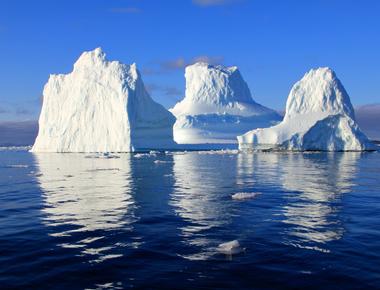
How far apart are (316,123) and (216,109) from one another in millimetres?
62113

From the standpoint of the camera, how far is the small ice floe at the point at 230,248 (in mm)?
8930

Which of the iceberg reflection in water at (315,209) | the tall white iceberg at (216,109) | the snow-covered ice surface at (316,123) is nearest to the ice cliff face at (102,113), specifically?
the snow-covered ice surface at (316,123)

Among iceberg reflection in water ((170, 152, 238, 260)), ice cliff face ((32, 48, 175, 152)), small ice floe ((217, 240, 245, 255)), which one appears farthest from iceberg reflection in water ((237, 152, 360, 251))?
ice cliff face ((32, 48, 175, 152))

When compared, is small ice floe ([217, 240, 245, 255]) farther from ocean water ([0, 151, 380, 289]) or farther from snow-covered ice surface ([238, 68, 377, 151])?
snow-covered ice surface ([238, 68, 377, 151])

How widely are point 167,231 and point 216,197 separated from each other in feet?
21.9

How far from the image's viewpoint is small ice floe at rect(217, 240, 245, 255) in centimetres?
893

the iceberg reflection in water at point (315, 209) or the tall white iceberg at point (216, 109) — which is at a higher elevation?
the tall white iceberg at point (216, 109)

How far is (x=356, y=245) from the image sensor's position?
960 cm

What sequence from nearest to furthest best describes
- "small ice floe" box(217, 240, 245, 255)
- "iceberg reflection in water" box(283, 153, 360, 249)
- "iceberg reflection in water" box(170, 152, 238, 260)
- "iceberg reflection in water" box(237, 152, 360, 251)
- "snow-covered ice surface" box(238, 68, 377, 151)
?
1. "small ice floe" box(217, 240, 245, 255)
2. "iceberg reflection in water" box(170, 152, 238, 260)
3. "iceberg reflection in water" box(237, 152, 360, 251)
4. "iceberg reflection in water" box(283, 153, 360, 249)
5. "snow-covered ice surface" box(238, 68, 377, 151)

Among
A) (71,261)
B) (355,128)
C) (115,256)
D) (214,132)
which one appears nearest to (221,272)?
(115,256)

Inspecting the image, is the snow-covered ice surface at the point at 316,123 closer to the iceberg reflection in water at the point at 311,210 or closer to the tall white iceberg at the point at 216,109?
the tall white iceberg at the point at 216,109

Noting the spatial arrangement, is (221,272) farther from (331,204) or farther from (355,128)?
(355,128)

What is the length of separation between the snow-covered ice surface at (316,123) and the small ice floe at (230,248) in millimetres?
62572

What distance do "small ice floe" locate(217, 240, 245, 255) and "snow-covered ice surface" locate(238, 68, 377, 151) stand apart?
62.6 m
